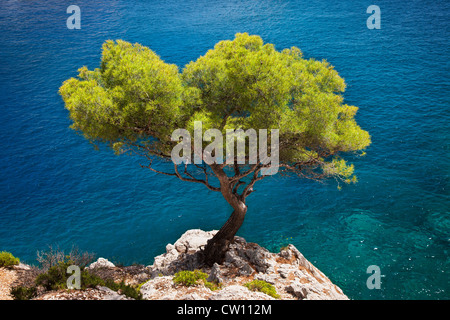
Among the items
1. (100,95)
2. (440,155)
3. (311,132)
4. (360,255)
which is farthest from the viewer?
(440,155)

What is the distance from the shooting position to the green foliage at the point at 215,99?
42.4ft

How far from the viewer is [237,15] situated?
49719 mm

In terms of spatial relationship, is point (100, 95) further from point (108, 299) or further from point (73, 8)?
point (73, 8)

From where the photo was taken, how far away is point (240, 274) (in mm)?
15250

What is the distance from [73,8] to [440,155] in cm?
5274

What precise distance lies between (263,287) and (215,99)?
711 cm

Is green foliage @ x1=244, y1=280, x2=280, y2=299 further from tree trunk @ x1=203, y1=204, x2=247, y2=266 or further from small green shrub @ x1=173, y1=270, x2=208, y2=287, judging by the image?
tree trunk @ x1=203, y1=204, x2=247, y2=266

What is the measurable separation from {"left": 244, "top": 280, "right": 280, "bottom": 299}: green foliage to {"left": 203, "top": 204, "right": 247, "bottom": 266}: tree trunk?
2.92 m

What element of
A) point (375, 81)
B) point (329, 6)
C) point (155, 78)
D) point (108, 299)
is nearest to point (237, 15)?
point (329, 6)

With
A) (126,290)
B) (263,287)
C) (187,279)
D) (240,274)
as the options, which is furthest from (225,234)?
(126,290)

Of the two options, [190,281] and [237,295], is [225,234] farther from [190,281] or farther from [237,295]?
[237,295]

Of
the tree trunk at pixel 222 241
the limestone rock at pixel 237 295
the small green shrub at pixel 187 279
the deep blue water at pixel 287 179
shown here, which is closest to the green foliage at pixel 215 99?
the tree trunk at pixel 222 241

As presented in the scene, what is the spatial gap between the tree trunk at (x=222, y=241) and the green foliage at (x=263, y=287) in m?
2.92

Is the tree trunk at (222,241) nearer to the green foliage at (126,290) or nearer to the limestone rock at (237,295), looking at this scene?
the limestone rock at (237,295)
